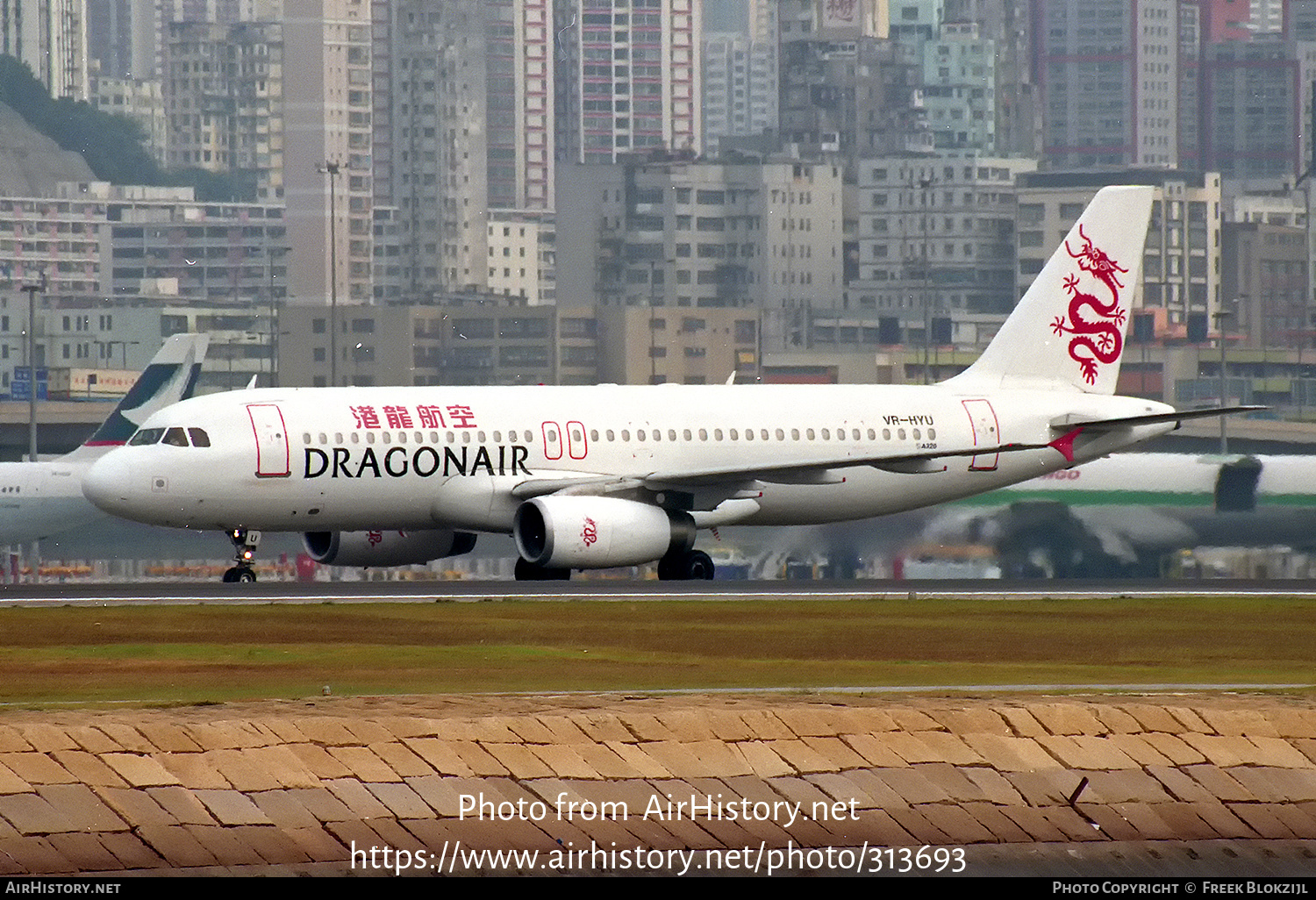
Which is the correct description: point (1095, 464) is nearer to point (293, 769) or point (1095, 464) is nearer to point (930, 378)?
point (293, 769)

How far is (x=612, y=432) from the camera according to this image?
50.5m

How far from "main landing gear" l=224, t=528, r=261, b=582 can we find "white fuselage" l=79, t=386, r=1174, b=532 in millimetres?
364

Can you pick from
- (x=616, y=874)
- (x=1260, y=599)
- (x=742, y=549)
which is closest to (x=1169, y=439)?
(x=742, y=549)

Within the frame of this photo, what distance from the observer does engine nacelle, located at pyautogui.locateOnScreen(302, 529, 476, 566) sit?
50812mm

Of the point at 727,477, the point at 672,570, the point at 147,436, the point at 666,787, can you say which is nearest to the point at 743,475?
the point at 727,477

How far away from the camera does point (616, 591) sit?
4272 cm

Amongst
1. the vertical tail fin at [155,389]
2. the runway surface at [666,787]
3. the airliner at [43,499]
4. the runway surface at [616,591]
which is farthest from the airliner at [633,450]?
the vertical tail fin at [155,389]

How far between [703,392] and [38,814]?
3248 cm

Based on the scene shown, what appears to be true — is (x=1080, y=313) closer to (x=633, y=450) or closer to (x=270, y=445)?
(x=633, y=450)

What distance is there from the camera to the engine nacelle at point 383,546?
5081 cm

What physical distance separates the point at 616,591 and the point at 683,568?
6892 millimetres

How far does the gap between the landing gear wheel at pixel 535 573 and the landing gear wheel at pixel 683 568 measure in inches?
80.4

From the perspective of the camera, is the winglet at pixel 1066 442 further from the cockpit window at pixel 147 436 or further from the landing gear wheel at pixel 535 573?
the cockpit window at pixel 147 436

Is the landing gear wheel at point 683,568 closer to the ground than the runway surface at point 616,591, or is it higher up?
closer to the ground
